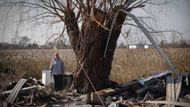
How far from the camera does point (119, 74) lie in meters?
13.4

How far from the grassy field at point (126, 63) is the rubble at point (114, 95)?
295 cm

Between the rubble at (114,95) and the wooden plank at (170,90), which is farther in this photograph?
the rubble at (114,95)

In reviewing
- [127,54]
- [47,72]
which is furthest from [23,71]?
[127,54]

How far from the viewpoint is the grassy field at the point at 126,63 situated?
13055mm

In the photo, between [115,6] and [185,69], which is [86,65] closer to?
[115,6]

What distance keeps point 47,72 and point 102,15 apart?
3169mm

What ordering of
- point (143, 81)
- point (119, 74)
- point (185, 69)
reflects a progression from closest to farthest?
1. point (143, 81)
2. point (185, 69)
3. point (119, 74)

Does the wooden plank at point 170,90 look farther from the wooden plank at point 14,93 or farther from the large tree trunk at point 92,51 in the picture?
the wooden plank at point 14,93

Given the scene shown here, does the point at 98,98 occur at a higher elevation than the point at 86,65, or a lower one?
lower

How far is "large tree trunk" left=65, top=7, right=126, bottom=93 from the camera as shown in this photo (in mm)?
9812

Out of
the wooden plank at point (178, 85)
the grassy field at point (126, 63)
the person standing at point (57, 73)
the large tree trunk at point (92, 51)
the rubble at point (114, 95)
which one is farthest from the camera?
the grassy field at point (126, 63)

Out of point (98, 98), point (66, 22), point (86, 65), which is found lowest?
point (98, 98)

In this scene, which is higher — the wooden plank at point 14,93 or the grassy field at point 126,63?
the grassy field at point 126,63

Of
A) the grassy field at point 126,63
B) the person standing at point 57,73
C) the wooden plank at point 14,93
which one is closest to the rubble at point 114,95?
the wooden plank at point 14,93
